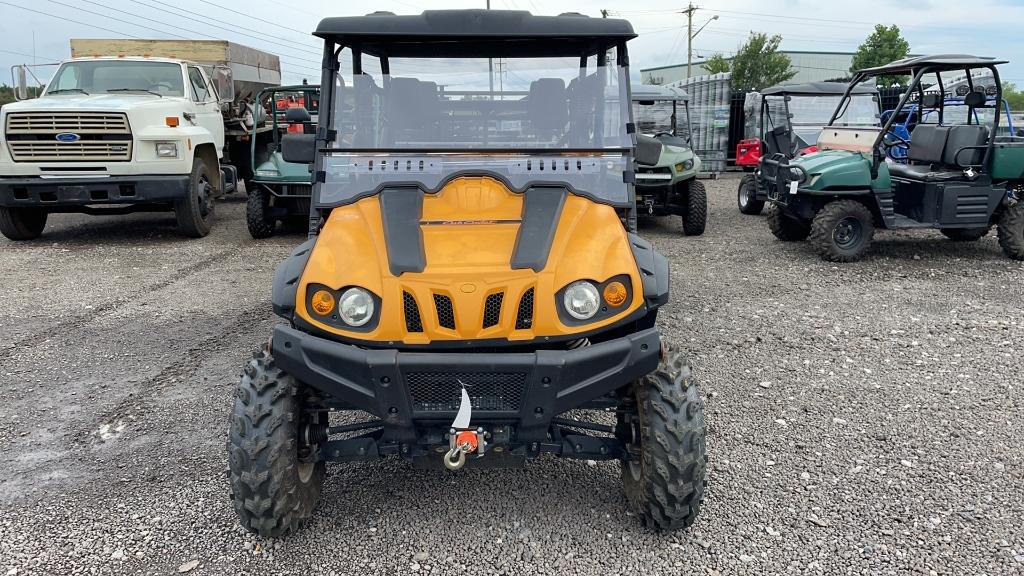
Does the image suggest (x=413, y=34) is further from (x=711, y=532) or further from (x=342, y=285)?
(x=711, y=532)

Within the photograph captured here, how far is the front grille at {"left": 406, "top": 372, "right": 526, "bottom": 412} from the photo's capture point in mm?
2338

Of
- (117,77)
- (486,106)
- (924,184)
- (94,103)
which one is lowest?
(924,184)

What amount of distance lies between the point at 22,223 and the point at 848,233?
935 centimetres

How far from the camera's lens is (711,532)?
276 centimetres

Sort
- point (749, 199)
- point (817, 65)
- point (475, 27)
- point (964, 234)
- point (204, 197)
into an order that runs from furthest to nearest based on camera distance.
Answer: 1. point (817, 65)
2. point (749, 199)
3. point (204, 197)
4. point (964, 234)
5. point (475, 27)

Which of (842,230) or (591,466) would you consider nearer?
(591,466)

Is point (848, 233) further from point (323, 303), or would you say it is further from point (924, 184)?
point (323, 303)

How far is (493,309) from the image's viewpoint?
2.40 m

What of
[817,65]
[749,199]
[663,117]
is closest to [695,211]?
[663,117]

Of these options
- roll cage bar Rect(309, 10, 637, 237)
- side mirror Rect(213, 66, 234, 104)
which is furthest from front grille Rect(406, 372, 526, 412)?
side mirror Rect(213, 66, 234, 104)

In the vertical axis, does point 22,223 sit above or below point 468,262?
below

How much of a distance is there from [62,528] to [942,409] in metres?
4.16

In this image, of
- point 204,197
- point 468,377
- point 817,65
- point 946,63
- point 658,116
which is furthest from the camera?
point 817,65

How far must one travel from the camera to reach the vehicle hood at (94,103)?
26.1 feet
